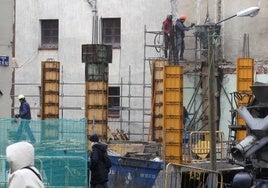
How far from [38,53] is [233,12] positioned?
9162 mm

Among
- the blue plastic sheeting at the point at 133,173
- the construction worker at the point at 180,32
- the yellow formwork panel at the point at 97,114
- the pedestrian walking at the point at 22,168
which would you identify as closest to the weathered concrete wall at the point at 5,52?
the blue plastic sheeting at the point at 133,173

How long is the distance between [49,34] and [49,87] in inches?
307

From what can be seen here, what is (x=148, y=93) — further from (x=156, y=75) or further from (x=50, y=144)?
(x=50, y=144)

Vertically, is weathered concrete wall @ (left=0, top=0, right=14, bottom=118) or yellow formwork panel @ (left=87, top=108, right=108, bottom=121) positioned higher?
weathered concrete wall @ (left=0, top=0, right=14, bottom=118)

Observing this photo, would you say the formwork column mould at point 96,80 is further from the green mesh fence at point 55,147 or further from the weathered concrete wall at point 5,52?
the green mesh fence at point 55,147

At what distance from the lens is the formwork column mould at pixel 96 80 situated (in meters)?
28.4

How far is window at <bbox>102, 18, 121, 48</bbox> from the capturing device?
3731 centimetres

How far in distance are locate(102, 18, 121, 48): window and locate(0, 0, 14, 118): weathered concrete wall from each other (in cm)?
1500

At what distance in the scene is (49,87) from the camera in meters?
30.6

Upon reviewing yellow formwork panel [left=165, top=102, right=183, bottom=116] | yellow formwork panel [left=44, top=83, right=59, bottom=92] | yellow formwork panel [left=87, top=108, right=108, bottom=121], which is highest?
yellow formwork panel [left=44, top=83, right=59, bottom=92]

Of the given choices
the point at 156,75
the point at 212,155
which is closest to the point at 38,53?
the point at 156,75

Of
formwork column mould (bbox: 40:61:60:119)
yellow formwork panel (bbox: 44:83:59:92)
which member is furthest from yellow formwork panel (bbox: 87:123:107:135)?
yellow formwork panel (bbox: 44:83:59:92)

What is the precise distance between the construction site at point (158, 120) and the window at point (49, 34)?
1.45 metres

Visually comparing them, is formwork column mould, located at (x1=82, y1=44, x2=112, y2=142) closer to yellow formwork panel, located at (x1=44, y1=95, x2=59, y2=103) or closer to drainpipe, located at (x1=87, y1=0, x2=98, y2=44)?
yellow formwork panel, located at (x1=44, y1=95, x2=59, y2=103)
